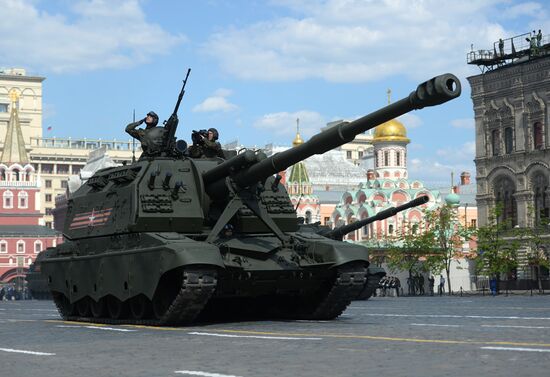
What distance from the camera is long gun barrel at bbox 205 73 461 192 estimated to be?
15867mm

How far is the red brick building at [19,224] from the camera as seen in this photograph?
133250 millimetres

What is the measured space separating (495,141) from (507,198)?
3818mm

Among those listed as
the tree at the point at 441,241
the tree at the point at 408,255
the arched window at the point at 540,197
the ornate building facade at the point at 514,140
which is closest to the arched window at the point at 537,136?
the ornate building facade at the point at 514,140

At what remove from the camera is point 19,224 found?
5340 inches

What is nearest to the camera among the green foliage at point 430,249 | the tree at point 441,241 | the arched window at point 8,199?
the tree at point 441,241

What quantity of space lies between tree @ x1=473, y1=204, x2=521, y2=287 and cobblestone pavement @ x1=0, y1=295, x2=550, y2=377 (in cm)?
4911

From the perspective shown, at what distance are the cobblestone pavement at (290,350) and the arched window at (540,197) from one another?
54848 millimetres

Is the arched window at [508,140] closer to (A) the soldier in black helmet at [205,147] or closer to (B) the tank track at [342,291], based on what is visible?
(A) the soldier in black helmet at [205,147]

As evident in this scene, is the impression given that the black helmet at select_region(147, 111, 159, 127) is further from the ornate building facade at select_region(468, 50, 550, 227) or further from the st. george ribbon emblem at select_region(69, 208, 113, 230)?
the ornate building facade at select_region(468, 50, 550, 227)

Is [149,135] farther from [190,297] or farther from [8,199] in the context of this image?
[8,199]

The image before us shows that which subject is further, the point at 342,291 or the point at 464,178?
the point at 464,178

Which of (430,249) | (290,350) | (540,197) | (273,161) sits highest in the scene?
(540,197)

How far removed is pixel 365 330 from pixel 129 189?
612cm

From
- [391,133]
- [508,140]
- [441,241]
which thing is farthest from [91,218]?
[391,133]
